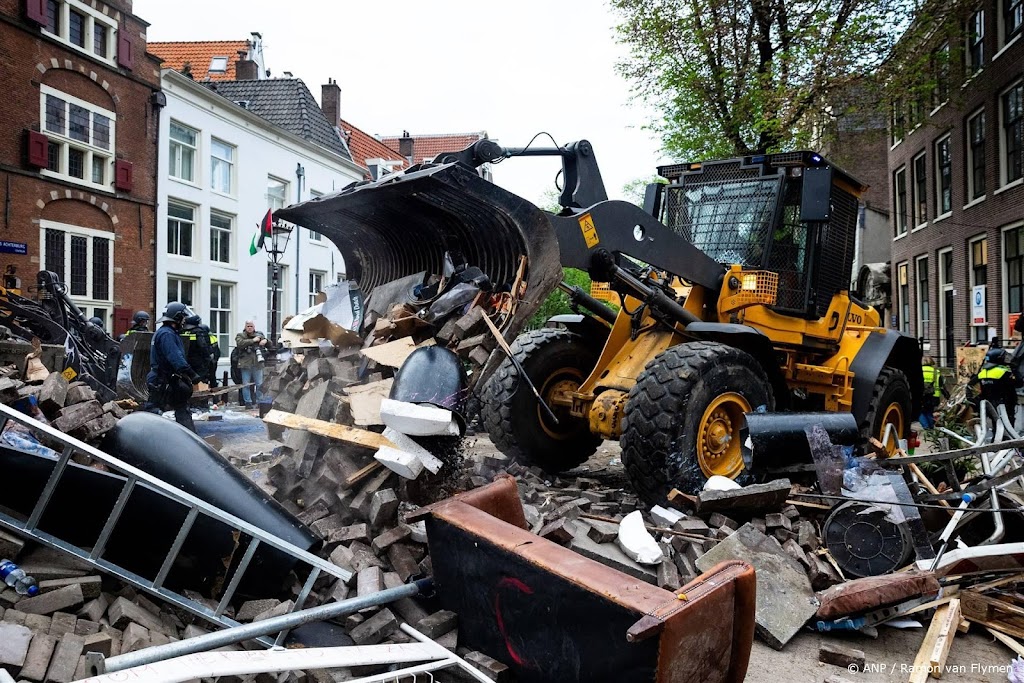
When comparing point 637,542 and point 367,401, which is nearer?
point 637,542

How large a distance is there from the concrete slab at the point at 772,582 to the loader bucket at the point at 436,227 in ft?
5.83

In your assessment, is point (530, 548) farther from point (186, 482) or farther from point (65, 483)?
point (65, 483)

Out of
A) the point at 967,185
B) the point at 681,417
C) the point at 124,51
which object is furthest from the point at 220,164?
the point at 967,185

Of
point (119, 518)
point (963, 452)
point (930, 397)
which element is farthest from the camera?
point (930, 397)

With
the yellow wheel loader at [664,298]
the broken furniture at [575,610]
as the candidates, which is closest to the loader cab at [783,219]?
the yellow wheel loader at [664,298]

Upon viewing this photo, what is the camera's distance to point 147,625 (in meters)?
3.14

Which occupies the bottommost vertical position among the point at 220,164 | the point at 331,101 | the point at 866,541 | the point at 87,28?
the point at 866,541

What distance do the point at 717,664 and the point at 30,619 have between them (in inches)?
106

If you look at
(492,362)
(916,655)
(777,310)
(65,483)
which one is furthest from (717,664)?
(777,310)

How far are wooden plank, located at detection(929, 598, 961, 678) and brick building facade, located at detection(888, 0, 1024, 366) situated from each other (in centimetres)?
1408

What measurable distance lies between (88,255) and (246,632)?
16.8m

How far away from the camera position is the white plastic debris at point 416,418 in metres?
3.99

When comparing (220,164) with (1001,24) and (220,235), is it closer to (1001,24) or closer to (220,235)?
(220,235)

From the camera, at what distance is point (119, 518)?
3.42m
